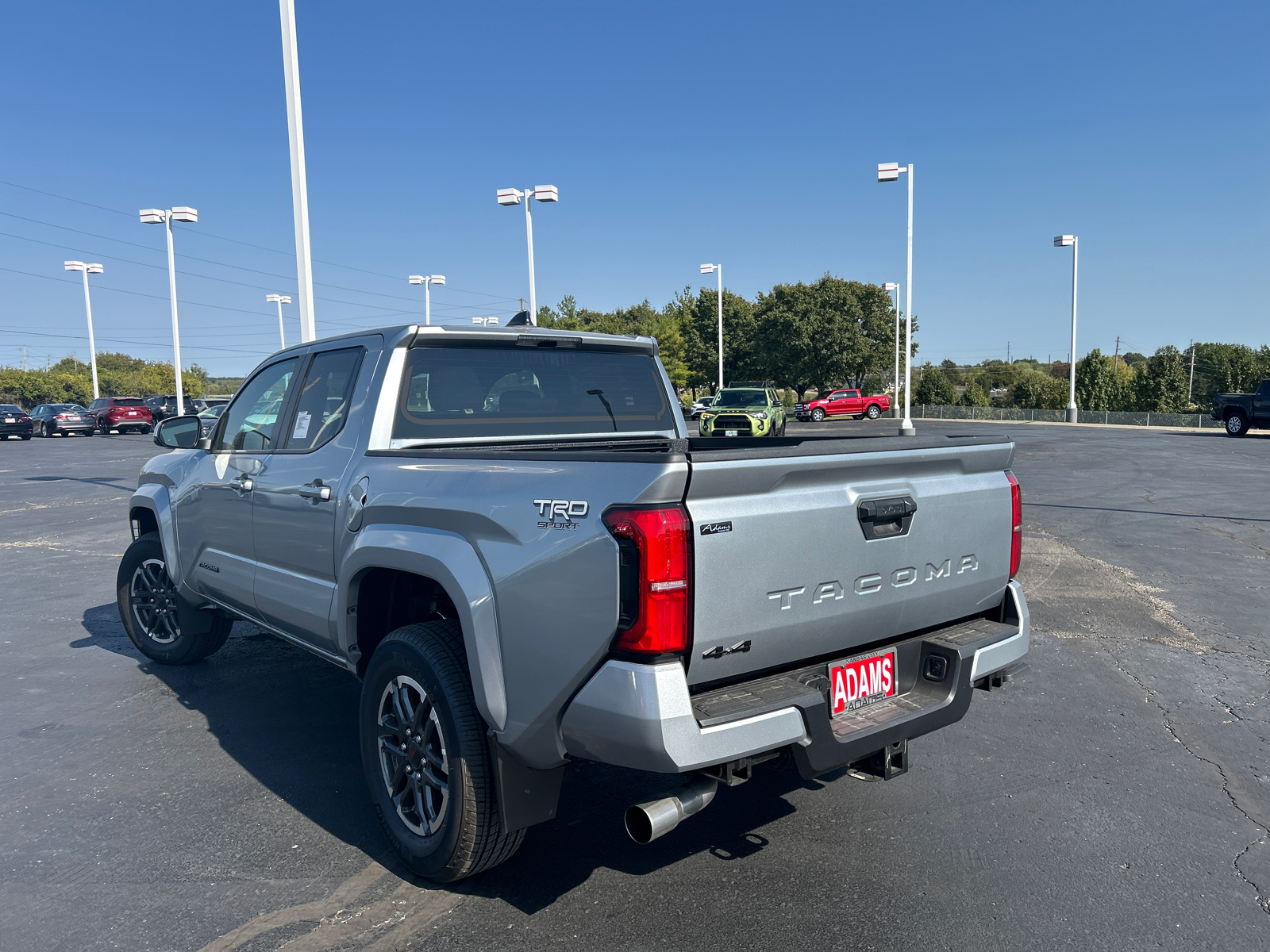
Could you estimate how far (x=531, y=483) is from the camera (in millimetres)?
2736

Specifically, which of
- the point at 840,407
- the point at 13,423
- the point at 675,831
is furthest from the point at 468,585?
the point at 840,407

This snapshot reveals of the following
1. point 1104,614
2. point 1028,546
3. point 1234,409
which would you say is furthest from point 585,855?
point 1234,409

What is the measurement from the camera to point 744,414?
80.8 feet

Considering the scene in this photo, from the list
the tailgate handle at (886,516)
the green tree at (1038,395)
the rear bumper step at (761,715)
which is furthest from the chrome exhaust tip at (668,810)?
the green tree at (1038,395)

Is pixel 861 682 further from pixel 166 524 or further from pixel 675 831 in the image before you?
pixel 166 524

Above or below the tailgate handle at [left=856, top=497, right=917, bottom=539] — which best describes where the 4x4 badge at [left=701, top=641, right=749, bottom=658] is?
below

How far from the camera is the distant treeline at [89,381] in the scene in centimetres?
9219

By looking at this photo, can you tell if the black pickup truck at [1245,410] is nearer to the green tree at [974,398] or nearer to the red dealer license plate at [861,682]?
the red dealer license plate at [861,682]

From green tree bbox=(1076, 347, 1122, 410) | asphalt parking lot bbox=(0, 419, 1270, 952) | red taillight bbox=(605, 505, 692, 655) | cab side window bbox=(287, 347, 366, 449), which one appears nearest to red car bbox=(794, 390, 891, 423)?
green tree bbox=(1076, 347, 1122, 410)

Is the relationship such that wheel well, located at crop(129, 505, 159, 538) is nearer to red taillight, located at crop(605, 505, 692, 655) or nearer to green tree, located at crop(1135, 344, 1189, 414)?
red taillight, located at crop(605, 505, 692, 655)

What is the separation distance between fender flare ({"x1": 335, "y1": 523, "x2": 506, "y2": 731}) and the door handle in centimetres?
60

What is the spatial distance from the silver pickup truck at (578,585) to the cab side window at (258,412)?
0.44 ft

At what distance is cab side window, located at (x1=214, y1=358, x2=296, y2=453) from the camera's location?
4.51 meters

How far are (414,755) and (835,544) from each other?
1.71 m
